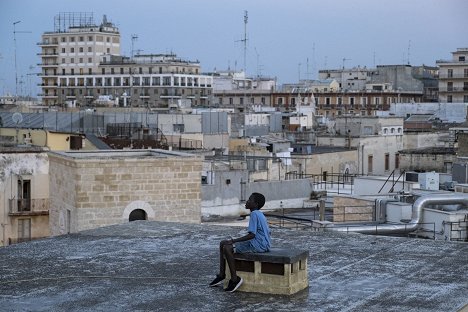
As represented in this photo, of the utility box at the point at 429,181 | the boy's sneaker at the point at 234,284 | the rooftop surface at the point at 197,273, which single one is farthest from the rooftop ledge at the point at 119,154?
the boy's sneaker at the point at 234,284

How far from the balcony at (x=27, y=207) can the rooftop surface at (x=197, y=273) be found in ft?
53.6

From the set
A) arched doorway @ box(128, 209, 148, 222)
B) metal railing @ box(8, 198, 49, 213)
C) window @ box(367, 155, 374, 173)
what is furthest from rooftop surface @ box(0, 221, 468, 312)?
window @ box(367, 155, 374, 173)

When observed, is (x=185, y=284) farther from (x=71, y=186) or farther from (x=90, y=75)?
(x=90, y=75)

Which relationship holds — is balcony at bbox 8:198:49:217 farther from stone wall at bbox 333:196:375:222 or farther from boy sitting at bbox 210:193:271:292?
boy sitting at bbox 210:193:271:292

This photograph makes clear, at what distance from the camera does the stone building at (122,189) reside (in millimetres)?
22375

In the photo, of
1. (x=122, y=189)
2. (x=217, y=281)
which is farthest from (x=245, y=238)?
(x=122, y=189)

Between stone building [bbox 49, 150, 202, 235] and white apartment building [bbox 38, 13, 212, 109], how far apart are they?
60949 millimetres

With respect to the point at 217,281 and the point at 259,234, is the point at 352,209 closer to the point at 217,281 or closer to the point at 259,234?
the point at 217,281

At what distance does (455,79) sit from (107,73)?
34.4 metres

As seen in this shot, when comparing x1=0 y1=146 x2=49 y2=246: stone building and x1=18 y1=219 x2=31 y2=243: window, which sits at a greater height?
x1=0 y1=146 x2=49 y2=246: stone building

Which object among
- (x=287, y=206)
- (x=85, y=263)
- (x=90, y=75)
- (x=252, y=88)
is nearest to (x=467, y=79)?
(x=252, y=88)

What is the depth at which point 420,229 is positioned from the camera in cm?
2264

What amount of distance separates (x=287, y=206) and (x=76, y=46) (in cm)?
7418

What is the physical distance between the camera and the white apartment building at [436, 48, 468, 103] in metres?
84.9
